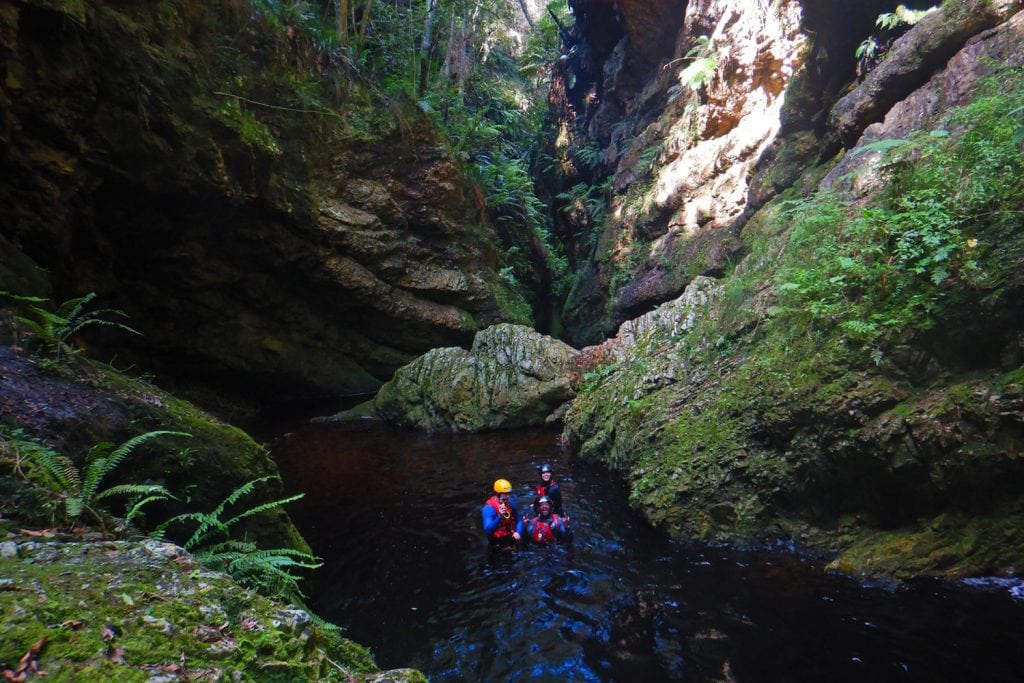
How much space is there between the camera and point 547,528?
5902 millimetres

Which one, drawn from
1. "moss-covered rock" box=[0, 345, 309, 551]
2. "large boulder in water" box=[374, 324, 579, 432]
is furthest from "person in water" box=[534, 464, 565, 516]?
"large boulder in water" box=[374, 324, 579, 432]

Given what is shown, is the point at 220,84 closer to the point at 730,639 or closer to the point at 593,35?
the point at 730,639

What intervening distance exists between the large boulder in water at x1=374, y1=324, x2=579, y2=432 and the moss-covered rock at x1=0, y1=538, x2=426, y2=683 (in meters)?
9.35

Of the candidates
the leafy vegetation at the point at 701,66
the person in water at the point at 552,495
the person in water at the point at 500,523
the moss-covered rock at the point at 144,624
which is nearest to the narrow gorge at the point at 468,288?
the moss-covered rock at the point at 144,624

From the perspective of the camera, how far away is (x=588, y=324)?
17.1m

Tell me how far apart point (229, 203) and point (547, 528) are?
9444mm

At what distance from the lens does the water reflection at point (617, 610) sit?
3545mm

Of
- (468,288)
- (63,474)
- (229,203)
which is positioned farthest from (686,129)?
(63,474)

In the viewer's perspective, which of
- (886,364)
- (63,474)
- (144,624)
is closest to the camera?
(144,624)

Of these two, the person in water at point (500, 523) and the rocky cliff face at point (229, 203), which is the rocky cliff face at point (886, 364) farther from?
the rocky cliff face at point (229, 203)

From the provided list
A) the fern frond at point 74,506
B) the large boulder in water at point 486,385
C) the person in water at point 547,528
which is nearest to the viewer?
the fern frond at point 74,506

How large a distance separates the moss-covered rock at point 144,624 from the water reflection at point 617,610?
2365 mm

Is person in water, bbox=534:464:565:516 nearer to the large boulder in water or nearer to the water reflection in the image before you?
the water reflection

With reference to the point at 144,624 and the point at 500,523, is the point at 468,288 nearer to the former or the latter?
the point at 500,523
